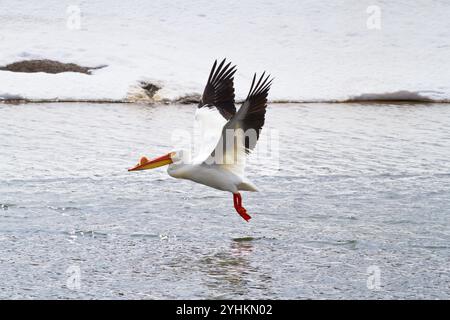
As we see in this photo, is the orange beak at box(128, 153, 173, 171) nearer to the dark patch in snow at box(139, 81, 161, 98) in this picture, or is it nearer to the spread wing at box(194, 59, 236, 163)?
the spread wing at box(194, 59, 236, 163)

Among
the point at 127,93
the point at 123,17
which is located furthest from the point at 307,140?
the point at 123,17

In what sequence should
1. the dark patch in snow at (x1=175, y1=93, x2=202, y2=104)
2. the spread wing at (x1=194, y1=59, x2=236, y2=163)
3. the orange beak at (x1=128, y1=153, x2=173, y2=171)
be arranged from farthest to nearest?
the dark patch in snow at (x1=175, y1=93, x2=202, y2=104) < the spread wing at (x1=194, y1=59, x2=236, y2=163) < the orange beak at (x1=128, y1=153, x2=173, y2=171)

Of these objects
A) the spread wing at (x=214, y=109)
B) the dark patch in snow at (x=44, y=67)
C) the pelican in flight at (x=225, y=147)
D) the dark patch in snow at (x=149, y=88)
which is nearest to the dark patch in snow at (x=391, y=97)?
the dark patch in snow at (x=149, y=88)

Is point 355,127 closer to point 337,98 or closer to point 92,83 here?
point 337,98

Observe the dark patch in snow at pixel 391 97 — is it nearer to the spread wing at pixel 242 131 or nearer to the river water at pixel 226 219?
the river water at pixel 226 219

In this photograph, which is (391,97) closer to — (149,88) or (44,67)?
(149,88)

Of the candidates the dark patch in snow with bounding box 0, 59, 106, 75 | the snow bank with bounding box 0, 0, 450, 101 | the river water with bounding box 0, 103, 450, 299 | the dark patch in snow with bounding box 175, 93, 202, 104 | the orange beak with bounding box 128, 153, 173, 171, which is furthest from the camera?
the dark patch in snow with bounding box 0, 59, 106, 75

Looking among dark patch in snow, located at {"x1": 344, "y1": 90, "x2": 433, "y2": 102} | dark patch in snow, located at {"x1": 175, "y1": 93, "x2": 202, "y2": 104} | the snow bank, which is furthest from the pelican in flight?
dark patch in snow, located at {"x1": 344, "y1": 90, "x2": 433, "y2": 102}

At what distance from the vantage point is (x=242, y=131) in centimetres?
588

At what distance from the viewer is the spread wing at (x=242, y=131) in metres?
5.74

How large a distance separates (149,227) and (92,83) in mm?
6510

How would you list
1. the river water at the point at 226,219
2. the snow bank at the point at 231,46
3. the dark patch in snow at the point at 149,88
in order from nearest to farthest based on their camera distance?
1. the river water at the point at 226,219
2. the dark patch in snow at the point at 149,88
3. the snow bank at the point at 231,46

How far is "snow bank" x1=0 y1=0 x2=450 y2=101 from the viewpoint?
1230 cm

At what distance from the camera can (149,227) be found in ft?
19.9
